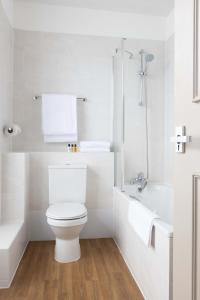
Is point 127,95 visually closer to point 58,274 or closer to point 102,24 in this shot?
point 102,24

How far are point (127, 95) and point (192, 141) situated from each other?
6.99ft

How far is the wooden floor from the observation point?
164 centimetres

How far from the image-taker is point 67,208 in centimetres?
220

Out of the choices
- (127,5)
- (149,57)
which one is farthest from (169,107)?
(127,5)

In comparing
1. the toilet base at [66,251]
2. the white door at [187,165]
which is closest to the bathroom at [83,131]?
the toilet base at [66,251]

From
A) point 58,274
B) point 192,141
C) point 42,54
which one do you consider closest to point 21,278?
point 58,274

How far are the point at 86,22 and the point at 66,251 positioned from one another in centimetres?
246

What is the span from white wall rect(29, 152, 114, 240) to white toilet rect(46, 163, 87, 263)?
0.14m

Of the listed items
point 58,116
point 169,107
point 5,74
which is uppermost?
point 5,74

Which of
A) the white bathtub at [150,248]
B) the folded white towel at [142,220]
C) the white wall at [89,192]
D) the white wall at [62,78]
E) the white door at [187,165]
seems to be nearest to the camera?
the white door at [187,165]

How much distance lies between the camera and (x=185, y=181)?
0.89 metres

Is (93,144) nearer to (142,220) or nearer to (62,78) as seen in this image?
(62,78)

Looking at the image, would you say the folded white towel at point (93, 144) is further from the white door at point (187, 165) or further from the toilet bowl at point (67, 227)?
the white door at point (187, 165)

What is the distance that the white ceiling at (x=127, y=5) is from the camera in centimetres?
264
